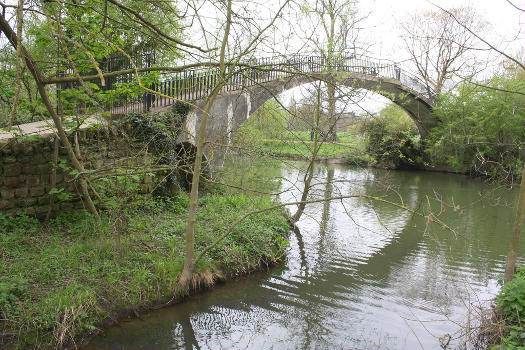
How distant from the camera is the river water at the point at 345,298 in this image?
436 cm

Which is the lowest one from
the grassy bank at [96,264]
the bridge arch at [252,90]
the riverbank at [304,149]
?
the grassy bank at [96,264]

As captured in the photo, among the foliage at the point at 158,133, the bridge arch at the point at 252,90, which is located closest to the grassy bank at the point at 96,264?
the foliage at the point at 158,133

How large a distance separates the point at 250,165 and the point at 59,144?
4479mm

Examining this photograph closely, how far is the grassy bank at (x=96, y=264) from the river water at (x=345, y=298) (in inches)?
10.7

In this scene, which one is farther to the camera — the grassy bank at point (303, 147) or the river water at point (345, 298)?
the grassy bank at point (303, 147)

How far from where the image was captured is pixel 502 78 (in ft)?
57.6

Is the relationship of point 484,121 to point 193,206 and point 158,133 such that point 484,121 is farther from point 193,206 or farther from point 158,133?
point 193,206

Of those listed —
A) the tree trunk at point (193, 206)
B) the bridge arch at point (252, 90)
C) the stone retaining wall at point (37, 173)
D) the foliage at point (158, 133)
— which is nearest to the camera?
the tree trunk at point (193, 206)

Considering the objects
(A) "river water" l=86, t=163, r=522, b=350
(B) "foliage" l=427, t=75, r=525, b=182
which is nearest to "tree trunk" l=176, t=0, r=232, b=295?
(A) "river water" l=86, t=163, r=522, b=350

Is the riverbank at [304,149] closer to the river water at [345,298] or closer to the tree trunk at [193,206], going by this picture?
the river water at [345,298]

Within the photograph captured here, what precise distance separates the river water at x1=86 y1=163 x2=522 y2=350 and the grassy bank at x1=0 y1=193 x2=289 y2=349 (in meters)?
0.27

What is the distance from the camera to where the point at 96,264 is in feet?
15.9

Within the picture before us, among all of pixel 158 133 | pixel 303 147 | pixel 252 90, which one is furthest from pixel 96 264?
pixel 303 147

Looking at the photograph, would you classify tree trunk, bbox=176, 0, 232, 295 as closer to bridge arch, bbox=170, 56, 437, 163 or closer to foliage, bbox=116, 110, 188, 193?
bridge arch, bbox=170, 56, 437, 163
